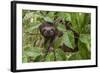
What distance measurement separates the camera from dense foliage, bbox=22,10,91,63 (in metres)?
1.61

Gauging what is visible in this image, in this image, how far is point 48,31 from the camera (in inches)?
66.2

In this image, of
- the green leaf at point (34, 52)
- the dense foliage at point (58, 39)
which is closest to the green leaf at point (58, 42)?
the dense foliage at point (58, 39)

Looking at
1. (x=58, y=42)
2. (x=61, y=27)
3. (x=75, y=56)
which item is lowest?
(x=75, y=56)

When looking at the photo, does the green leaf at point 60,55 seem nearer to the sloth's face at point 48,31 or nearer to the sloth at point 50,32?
the sloth at point 50,32

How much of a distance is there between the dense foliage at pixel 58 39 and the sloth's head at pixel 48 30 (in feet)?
0.09

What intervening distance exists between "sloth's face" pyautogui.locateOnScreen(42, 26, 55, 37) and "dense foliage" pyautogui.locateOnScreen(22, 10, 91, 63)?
0.04m

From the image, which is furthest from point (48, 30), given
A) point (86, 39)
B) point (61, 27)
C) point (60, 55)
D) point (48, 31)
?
point (86, 39)

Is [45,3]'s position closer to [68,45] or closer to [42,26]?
[42,26]

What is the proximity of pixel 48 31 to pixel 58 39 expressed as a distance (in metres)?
0.10

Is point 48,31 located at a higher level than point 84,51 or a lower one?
higher

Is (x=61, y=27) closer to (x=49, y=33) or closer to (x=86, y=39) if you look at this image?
(x=49, y=33)

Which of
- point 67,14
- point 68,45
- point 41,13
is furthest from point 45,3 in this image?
point 68,45

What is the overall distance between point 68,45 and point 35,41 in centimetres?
27

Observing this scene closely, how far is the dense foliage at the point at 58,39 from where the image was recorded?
1.61 meters
